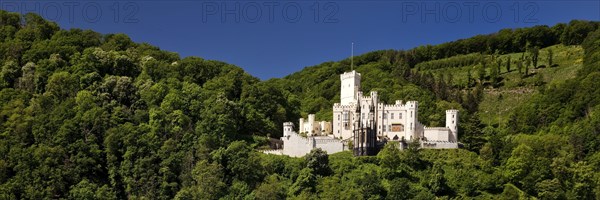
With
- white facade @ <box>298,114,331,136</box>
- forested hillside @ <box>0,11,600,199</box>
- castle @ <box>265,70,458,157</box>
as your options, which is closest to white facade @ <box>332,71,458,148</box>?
castle @ <box>265,70,458,157</box>

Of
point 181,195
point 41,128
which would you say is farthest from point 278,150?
point 41,128

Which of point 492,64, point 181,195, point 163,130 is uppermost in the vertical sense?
point 492,64

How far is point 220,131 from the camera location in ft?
278

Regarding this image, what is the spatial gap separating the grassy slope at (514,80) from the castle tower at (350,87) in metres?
25.1

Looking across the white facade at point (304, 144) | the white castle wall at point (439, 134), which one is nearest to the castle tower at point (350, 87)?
the white facade at point (304, 144)

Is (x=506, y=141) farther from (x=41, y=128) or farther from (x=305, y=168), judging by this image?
(x=41, y=128)

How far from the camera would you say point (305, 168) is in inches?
2990

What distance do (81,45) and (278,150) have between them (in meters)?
37.4

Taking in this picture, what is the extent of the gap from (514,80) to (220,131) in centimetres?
5804

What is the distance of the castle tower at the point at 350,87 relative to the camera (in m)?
88.4

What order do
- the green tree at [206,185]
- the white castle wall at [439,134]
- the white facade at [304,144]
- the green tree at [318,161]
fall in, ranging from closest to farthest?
the green tree at [206,185]
the green tree at [318,161]
the white facade at [304,144]
the white castle wall at [439,134]

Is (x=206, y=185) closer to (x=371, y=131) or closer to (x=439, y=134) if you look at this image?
(x=371, y=131)

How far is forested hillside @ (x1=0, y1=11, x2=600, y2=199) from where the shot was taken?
7562 centimetres

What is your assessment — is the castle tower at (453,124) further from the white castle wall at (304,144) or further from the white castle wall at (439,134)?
the white castle wall at (304,144)
